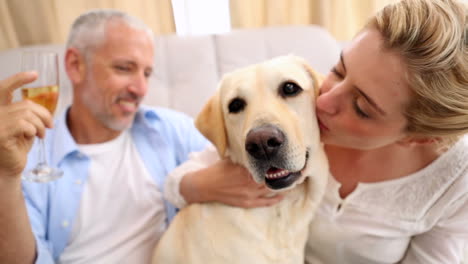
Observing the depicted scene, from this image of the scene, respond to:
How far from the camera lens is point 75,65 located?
1563 millimetres

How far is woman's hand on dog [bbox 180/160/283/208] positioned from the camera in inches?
42.4

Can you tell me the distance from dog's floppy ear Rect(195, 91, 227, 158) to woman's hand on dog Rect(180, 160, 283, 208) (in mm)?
73

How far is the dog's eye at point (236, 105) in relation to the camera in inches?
40.2

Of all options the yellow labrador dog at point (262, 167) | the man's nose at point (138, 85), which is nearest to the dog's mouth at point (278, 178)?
the yellow labrador dog at point (262, 167)

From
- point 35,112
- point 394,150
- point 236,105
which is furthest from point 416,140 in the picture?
point 35,112

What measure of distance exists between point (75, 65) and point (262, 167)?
1153mm

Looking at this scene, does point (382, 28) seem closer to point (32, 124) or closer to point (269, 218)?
point (269, 218)

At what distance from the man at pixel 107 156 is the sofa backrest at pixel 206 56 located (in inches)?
11.5

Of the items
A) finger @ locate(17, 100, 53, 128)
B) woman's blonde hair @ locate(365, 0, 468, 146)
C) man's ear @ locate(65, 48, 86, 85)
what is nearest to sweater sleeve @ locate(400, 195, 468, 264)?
woman's blonde hair @ locate(365, 0, 468, 146)

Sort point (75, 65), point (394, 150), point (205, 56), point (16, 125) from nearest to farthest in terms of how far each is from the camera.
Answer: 1. point (16, 125)
2. point (394, 150)
3. point (75, 65)
4. point (205, 56)

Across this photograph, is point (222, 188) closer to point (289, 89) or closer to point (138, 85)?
point (289, 89)

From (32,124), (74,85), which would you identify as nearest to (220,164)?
(32,124)

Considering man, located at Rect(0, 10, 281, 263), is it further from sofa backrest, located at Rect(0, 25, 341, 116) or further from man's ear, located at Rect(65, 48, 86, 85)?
sofa backrest, located at Rect(0, 25, 341, 116)

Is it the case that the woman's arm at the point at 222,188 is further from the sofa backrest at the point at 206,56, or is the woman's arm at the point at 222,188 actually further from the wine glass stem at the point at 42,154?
the sofa backrest at the point at 206,56
